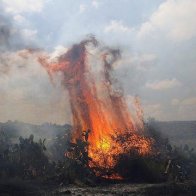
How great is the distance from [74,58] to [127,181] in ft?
80.4

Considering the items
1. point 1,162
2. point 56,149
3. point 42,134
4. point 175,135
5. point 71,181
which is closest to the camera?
point 71,181

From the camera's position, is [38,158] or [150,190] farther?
[38,158]

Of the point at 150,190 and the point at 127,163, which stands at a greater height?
the point at 127,163

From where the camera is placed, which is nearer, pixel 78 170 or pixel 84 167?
pixel 78 170

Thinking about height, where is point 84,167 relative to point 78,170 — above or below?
above

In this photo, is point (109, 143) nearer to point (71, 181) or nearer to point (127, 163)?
point (127, 163)

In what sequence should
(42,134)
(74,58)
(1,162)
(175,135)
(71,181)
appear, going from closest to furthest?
1. (71,181)
2. (1,162)
3. (74,58)
4. (42,134)
5. (175,135)

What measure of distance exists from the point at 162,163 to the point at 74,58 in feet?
80.0

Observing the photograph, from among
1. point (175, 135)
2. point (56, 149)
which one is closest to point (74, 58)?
point (56, 149)

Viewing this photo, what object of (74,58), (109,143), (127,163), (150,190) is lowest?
(150,190)

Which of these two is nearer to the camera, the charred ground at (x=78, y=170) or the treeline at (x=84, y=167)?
the charred ground at (x=78, y=170)

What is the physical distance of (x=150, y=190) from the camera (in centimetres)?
4128

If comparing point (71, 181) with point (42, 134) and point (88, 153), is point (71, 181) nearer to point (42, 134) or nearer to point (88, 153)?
point (88, 153)

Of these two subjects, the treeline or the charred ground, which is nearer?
the charred ground
